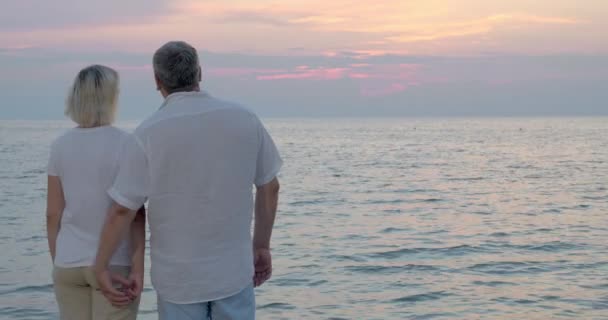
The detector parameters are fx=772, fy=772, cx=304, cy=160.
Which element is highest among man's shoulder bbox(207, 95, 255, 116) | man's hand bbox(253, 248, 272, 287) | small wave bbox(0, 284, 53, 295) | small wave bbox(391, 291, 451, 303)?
man's shoulder bbox(207, 95, 255, 116)

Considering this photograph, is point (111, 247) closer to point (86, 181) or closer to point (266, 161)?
point (86, 181)

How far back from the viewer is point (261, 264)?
3.67 m

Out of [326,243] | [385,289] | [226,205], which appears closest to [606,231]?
[326,243]

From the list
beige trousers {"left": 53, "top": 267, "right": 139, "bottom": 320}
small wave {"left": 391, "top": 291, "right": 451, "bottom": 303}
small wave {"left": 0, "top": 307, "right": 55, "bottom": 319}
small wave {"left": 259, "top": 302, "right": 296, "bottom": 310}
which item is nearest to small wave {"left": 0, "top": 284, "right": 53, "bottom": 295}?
small wave {"left": 0, "top": 307, "right": 55, "bottom": 319}

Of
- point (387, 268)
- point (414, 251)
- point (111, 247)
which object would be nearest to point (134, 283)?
point (111, 247)

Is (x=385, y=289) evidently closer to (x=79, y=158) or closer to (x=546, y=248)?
(x=546, y=248)

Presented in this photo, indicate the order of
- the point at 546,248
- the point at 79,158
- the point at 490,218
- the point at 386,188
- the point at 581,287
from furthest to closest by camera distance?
the point at 386,188 < the point at 490,218 < the point at 546,248 < the point at 581,287 < the point at 79,158

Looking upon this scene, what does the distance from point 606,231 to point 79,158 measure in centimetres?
1432

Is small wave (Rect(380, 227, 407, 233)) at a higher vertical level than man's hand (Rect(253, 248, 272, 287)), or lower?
lower

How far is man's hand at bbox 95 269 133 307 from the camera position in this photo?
3.46 metres

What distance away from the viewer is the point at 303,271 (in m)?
11.5

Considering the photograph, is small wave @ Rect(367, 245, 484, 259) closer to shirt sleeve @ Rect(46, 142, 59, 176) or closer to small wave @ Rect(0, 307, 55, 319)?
small wave @ Rect(0, 307, 55, 319)

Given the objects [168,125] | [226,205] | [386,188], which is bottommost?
[386,188]

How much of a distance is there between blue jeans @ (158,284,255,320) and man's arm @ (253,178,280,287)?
0.24m
